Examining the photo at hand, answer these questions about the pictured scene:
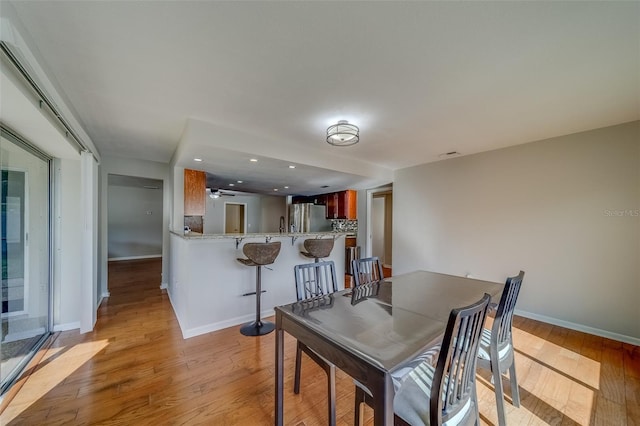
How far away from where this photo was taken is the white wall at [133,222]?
707 centimetres

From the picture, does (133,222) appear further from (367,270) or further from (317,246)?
(367,270)

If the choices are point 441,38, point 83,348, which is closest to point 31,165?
point 83,348

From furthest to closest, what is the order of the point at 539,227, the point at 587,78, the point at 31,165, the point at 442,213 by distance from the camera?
the point at 442,213 < the point at 539,227 < the point at 31,165 < the point at 587,78

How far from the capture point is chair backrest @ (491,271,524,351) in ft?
4.76

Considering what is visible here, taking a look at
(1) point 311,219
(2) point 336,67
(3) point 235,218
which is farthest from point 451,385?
(3) point 235,218

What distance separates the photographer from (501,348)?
63.1 inches

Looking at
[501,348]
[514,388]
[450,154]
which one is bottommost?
[514,388]

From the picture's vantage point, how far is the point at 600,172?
8.84 feet

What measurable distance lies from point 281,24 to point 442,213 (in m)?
3.71

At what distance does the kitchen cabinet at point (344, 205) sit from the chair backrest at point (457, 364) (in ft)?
15.6

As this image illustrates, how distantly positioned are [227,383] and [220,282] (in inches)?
48.1

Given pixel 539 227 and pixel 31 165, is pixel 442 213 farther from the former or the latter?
pixel 31 165

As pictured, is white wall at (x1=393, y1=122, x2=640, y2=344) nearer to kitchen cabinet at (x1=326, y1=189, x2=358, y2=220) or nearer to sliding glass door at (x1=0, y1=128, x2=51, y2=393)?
kitchen cabinet at (x1=326, y1=189, x2=358, y2=220)

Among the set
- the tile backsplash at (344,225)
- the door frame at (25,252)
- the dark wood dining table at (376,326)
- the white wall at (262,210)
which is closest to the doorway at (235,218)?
the white wall at (262,210)
